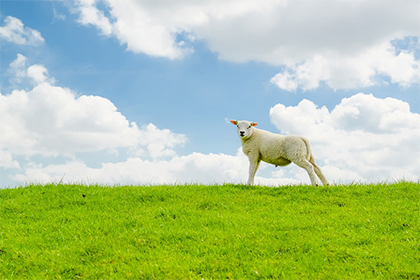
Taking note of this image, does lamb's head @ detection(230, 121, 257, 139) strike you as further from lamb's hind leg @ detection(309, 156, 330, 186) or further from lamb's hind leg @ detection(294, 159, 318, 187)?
lamb's hind leg @ detection(309, 156, 330, 186)

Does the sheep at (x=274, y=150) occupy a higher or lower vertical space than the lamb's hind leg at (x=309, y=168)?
higher

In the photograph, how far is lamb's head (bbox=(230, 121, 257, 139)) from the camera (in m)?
15.3

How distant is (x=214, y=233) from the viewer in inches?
389

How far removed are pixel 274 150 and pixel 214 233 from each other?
615cm

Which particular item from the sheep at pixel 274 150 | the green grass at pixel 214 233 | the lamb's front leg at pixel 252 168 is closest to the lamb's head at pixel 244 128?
the sheep at pixel 274 150

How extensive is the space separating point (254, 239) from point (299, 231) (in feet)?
4.25

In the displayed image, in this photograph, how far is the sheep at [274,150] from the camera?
48.8 ft

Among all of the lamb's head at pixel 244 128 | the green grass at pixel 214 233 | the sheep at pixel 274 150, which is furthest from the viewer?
the lamb's head at pixel 244 128

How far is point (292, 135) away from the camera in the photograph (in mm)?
15328

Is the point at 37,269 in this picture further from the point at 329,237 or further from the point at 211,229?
the point at 329,237

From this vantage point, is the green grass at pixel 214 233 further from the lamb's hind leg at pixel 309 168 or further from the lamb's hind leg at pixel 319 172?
the lamb's hind leg at pixel 319 172

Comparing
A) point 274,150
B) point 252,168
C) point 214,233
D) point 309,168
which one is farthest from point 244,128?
point 214,233

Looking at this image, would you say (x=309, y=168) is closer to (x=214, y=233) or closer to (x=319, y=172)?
(x=319, y=172)

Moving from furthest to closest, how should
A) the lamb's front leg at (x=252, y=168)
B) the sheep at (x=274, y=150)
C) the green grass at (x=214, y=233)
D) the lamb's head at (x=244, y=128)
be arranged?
the lamb's front leg at (x=252, y=168) → the lamb's head at (x=244, y=128) → the sheep at (x=274, y=150) → the green grass at (x=214, y=233)
